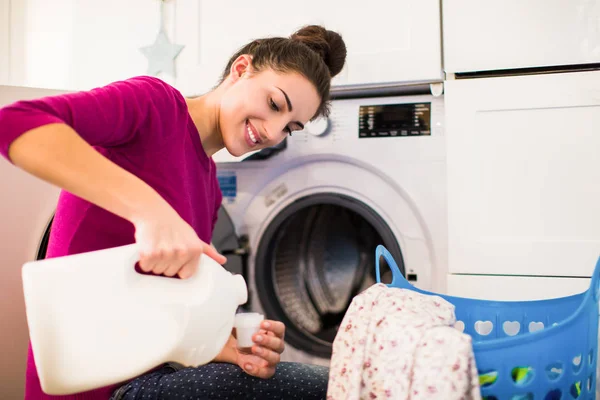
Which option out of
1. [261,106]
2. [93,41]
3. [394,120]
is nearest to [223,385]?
[261,106]

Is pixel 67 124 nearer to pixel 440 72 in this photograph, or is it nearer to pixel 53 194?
pixel 53 194

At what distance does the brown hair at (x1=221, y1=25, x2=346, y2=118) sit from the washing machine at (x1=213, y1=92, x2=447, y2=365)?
332mm

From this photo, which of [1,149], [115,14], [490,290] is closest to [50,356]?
[1,149]

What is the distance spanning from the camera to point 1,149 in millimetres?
563

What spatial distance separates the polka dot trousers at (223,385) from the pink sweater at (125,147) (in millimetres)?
67

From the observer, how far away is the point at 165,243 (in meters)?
0.57

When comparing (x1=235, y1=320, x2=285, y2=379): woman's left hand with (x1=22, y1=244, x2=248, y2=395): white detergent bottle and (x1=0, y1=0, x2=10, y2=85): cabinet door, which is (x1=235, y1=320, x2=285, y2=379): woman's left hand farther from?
(x1=0, y1=0, x2=10, y2=85): cabinet door

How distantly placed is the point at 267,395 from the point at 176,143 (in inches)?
16.6

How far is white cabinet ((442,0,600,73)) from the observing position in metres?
1.18

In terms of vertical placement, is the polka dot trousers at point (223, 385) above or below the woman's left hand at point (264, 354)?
below

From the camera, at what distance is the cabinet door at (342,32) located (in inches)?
50.6

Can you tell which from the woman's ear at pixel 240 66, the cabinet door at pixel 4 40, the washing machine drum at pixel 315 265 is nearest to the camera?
the woman's ear at pixel 240 66

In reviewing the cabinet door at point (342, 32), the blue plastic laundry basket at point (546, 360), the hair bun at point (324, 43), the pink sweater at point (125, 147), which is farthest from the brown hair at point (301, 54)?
the blue plastic laundry basket at point (546, 360)

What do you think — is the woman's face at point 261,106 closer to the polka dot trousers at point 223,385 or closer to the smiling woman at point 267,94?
the smiling woman at point 267,94
